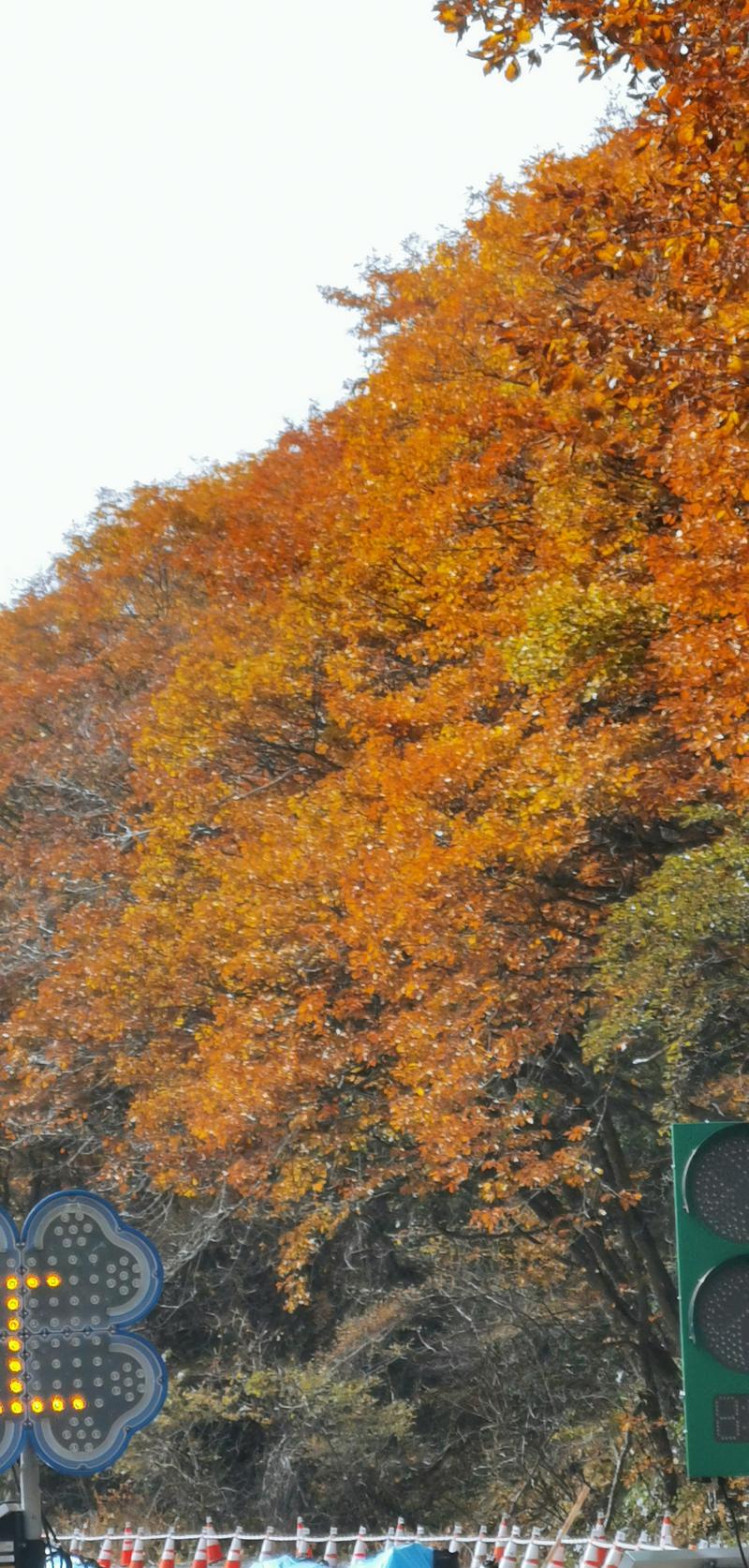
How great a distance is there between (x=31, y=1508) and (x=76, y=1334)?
0.53 meters

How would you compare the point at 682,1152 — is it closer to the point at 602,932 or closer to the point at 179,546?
the point at 602,932

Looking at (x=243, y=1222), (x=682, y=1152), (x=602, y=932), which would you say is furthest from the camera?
(x=243, y=1222)

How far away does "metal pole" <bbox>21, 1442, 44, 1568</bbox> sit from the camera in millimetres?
5609

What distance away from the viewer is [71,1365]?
5777 millimetres

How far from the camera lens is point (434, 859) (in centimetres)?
1430

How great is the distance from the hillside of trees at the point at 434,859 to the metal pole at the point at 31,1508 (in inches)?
192

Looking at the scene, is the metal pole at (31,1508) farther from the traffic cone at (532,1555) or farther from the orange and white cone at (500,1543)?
the orange and white cone at (500,1543)

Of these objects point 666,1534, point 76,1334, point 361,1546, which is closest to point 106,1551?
point 361,1546

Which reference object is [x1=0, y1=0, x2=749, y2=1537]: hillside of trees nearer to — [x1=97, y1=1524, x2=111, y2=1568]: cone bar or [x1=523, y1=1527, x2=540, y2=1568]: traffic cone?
[x1=523, y1=1527, x2=540, y2=1568]: traffic cone

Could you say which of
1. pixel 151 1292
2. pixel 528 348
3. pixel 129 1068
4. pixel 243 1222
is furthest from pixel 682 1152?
pixel 243 1222

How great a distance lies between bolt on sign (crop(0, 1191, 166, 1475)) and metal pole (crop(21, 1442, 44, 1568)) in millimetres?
56

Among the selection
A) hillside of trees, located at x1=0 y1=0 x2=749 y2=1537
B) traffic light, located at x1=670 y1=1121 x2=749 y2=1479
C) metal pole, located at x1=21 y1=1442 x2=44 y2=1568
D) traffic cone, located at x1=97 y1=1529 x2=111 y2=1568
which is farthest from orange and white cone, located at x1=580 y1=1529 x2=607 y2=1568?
traffic light, located at x1=670 y1=1121 x2=749 y2=1479

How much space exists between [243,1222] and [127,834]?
513 centimetres

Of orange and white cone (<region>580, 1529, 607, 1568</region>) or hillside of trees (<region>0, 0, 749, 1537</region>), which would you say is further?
orange and white cone (<region>580, 1529, 607, 1568</region>)
